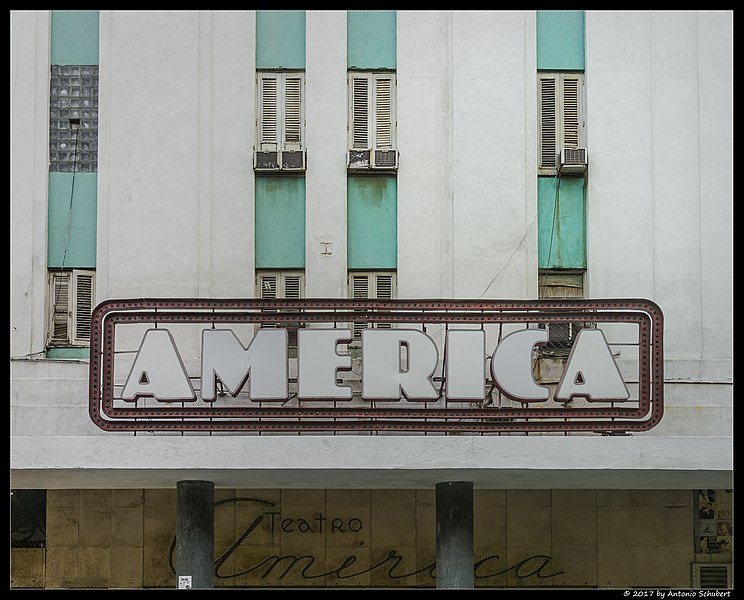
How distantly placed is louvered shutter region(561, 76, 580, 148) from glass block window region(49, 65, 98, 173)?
7528mm

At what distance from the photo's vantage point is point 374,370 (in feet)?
53.0

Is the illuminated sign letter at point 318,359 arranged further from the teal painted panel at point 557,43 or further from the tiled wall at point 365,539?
the teal painted panel at point 557,43

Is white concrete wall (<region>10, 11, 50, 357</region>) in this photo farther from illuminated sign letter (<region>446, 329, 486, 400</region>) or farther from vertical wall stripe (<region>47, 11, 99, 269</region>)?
illuminated sign letter (<region>446, 329, 486, 400</region>)

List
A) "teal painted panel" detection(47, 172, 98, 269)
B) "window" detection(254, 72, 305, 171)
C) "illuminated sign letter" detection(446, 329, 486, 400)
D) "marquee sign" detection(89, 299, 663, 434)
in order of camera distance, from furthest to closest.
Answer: "window" detection(254, 72, 305, 171), "teal painted panel" detection(47, 172, 98, 269), "illuminated sign letter" detection(446, 329, 486, 400), "marquee sign" detection(89, 299, 663, 434)

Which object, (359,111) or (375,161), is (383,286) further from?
(359,111)

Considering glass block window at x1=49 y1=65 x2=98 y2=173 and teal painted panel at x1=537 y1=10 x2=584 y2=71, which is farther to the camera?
teal painted panel at x1=537 y1=10 x2=584 y2=71

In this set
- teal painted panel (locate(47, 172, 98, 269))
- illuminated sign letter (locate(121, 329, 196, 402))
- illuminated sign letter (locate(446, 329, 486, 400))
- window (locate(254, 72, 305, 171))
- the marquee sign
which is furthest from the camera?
window (locate(254, 72, 305, 171))

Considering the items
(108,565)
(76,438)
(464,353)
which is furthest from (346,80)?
(108,565)

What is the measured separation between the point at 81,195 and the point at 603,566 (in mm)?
10910

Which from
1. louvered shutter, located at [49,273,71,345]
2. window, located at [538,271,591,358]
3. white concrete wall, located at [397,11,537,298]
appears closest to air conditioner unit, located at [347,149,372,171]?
white concrete wall, located at [397,11,537,298]

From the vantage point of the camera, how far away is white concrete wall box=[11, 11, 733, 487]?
18.4 meters

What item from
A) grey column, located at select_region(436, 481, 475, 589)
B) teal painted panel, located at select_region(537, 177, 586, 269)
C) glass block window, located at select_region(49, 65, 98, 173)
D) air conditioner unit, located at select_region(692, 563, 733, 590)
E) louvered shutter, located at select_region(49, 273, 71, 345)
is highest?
glass block window, located at select_region(49, 65, 98, 173)

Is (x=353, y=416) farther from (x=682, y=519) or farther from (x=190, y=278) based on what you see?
(x=682, y=519)

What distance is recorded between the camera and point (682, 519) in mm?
20766
